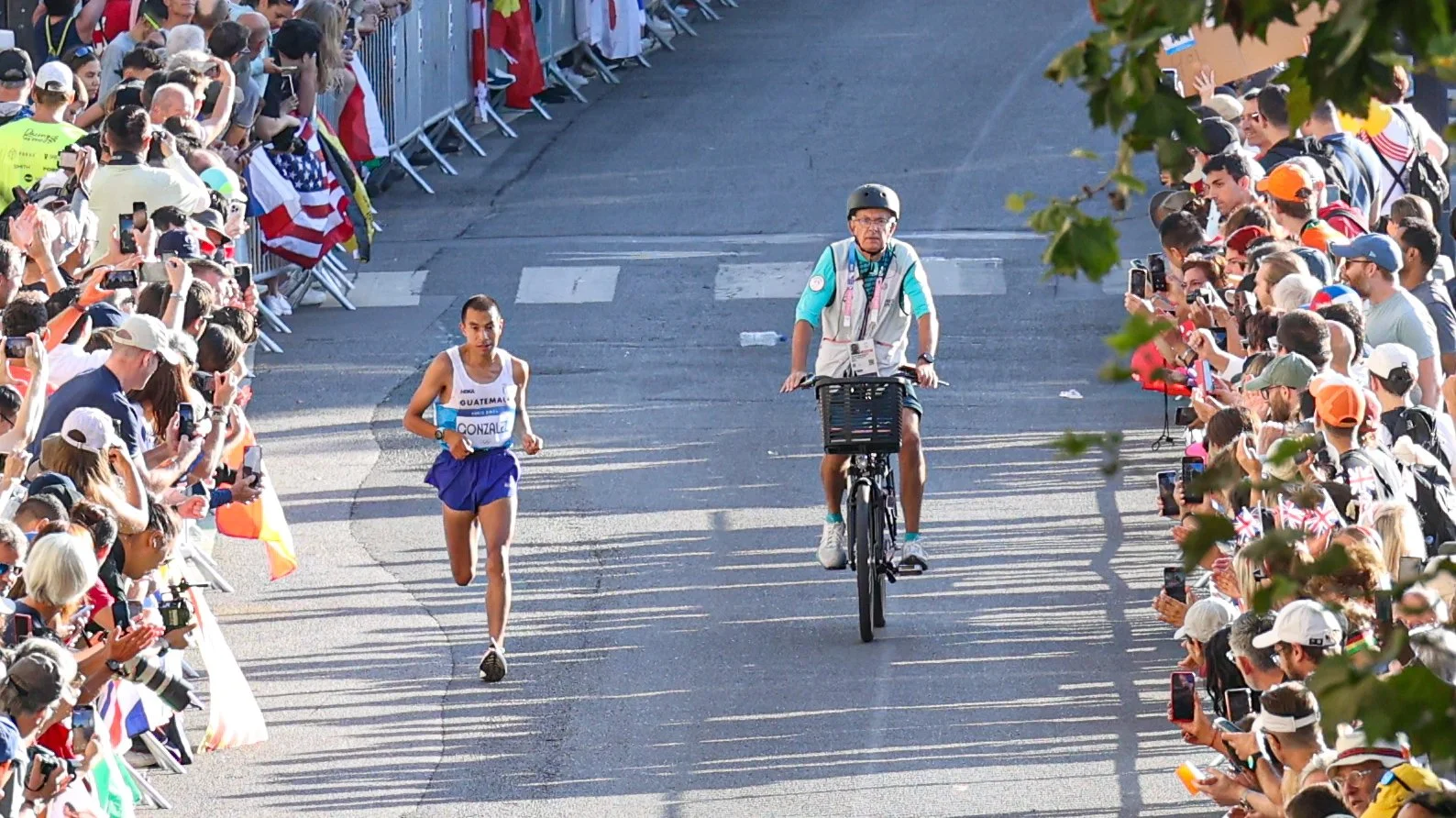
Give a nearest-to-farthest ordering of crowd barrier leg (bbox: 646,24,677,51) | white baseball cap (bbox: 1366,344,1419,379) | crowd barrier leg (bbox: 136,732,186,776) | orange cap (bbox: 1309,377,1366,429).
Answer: orange cap (bbox: 1309,377,1366,429), crowd barrier leg (bbox: 136,732,186,776), white baseball cap (bbox: 1366,344,1419,379), crowd barrier leg (bbox: 646,24,677,51)

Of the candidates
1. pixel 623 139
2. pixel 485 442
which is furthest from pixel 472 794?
pixel 623 139

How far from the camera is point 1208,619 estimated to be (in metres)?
8.30

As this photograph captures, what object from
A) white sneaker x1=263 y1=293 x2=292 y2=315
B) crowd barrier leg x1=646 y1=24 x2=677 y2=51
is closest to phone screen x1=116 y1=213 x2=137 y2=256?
white sneaker x1=263 y1=293 x2=292 y2=315

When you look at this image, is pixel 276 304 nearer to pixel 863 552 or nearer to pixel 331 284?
pixel 331 284

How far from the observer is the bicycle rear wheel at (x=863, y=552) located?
11.1 m

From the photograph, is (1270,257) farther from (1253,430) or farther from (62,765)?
(62,765)

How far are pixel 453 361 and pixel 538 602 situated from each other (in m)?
1.60

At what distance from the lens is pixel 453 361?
11.0 metres

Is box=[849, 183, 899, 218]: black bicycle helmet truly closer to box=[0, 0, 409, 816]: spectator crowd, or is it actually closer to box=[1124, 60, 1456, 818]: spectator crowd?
box=[1124, 60, 1456, 818]: spectator crowd

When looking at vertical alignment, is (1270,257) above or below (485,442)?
above

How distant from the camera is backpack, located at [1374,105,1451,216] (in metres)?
13.7

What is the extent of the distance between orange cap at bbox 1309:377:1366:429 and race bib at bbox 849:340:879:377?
11.1 ft

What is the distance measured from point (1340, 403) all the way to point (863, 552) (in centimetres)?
292

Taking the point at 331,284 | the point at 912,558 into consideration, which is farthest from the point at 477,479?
the point at 331,284
